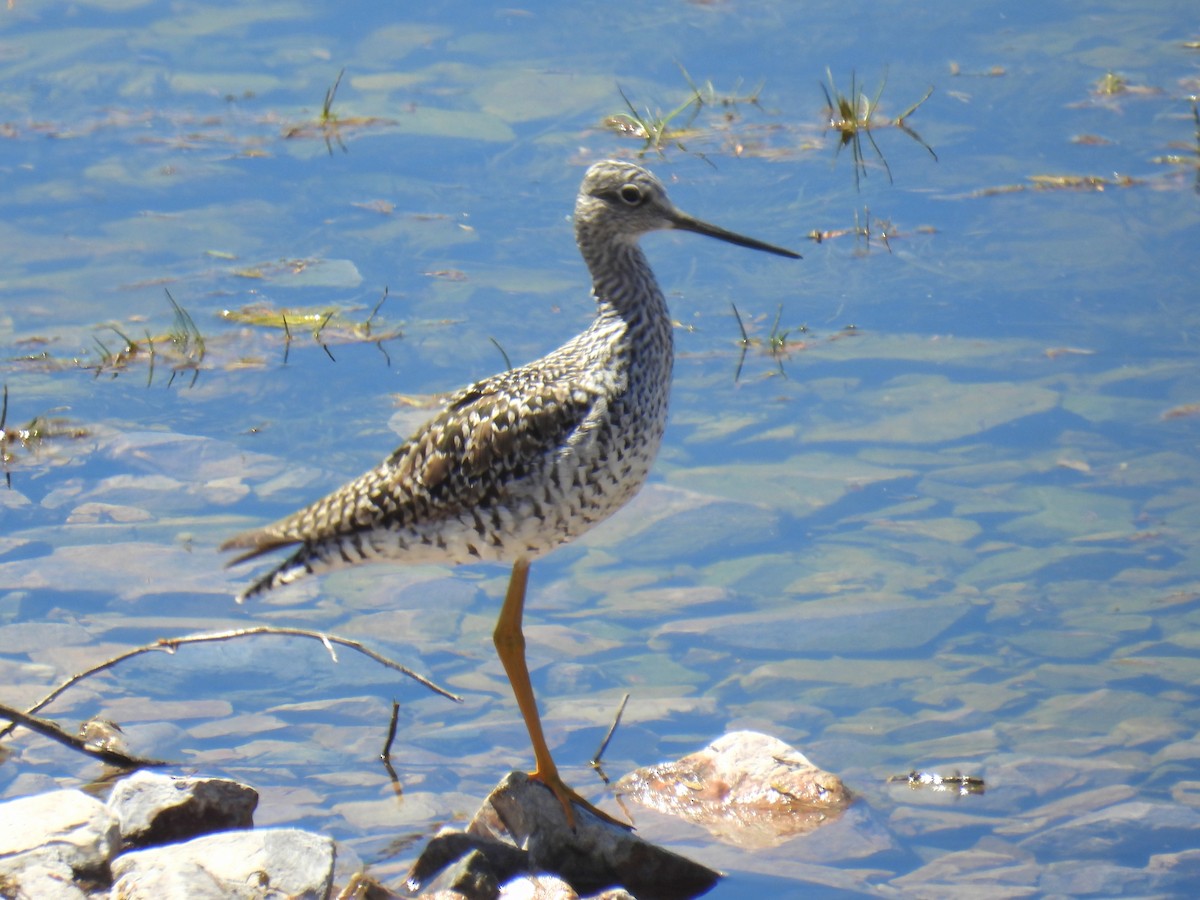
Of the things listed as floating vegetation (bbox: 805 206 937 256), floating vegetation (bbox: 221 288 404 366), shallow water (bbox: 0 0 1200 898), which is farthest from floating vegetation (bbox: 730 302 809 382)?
floating vegetation (bbox: 221 288 404 366)

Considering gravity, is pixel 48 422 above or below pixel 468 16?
below

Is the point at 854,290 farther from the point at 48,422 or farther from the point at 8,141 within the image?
the point at 8,141

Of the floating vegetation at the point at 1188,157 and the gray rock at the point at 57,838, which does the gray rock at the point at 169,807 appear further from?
the floating vegetation at the point at 1188,157

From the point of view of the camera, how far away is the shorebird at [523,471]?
5410mm

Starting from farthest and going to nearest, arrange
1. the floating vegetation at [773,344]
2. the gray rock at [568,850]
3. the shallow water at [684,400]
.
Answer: the floating vegetation at [773,344]
the shallow water at [684,400]
the gray rock at [568,850]

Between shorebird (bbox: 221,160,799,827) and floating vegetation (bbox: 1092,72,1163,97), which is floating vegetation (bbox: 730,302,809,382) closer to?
shorebird (bbox: 221,160,799,827)

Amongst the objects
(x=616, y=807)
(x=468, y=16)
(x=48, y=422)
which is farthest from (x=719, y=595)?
(x=468, y=16)

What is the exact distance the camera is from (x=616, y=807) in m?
5.90

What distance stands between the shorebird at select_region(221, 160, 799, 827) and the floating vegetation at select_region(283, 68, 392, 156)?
5.44m

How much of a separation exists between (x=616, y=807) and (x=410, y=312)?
Answer: 12.7 feet

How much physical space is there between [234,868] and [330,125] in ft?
23.8

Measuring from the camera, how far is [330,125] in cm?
1103

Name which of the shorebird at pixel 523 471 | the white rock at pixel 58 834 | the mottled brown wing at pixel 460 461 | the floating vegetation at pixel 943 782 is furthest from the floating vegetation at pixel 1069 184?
the white rock at pixel 58 834

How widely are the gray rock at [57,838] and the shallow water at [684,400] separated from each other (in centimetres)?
102
